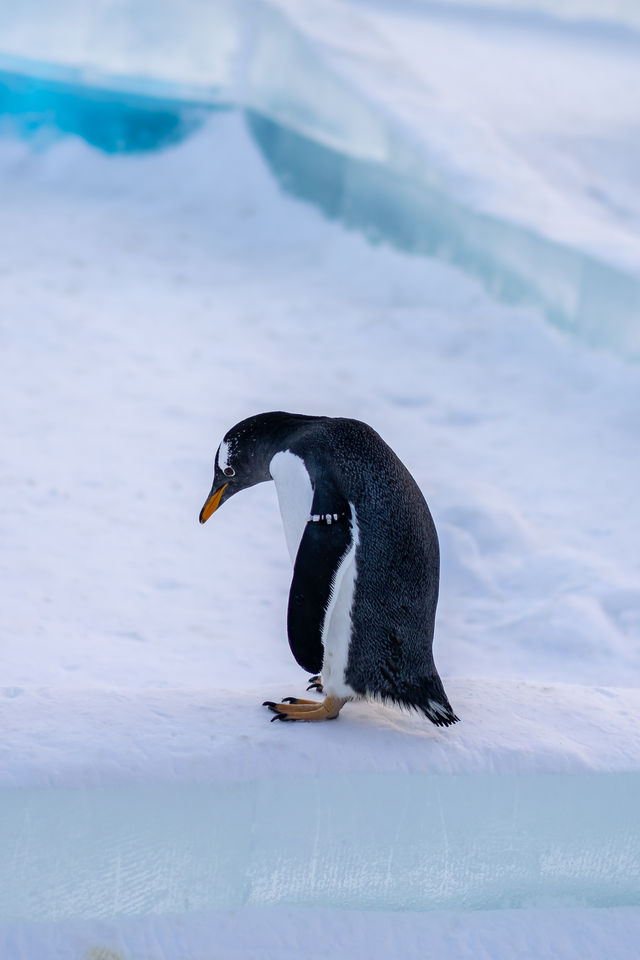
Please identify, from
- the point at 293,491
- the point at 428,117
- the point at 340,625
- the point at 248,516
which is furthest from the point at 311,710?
the point at 428,117

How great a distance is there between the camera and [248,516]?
2.64 meters

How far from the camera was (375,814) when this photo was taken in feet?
3.91

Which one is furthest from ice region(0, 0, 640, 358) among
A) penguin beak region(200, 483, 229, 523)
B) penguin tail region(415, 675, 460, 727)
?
penguin tail region(415, 675, 460, 727)

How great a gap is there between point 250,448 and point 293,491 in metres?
0.12

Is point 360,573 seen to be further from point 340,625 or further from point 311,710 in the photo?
point 311,710

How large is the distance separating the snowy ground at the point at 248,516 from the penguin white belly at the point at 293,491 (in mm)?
219

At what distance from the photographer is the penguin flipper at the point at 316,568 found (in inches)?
47.1

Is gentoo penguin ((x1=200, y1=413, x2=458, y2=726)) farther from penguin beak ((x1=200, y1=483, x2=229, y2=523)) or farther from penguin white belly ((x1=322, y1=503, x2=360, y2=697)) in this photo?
penguin beak ((x1=200, y1=483, x2=229, y2=523))

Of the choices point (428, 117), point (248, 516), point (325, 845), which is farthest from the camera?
point (428, 117)

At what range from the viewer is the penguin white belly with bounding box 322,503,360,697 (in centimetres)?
120

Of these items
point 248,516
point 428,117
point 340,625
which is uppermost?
point 340,625

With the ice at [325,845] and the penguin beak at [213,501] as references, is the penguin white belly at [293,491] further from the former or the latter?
the ice at [325,845]

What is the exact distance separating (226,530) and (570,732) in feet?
4.46

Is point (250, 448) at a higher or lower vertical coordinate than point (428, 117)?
higher
